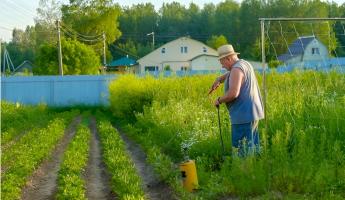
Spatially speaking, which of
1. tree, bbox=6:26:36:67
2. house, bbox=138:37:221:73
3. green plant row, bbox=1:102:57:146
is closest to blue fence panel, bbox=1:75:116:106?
green plant row, bbox=1:102:57:146

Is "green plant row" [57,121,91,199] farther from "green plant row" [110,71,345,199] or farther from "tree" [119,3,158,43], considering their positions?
"tree" [119,3,158,43]

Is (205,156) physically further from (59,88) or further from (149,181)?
(59,88)

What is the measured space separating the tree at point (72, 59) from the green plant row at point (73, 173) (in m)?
26.0

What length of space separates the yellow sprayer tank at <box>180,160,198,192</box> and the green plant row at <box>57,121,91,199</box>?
133cm

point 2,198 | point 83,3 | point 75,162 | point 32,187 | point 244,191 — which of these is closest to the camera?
point 244,191

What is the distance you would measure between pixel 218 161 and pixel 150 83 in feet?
32.0

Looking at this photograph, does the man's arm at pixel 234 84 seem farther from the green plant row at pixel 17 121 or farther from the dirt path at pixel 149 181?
the green plant row at pixel 17 121

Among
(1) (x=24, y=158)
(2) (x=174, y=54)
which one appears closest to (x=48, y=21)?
(2) (x=174, y=54)

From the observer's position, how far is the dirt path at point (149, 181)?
708 cm

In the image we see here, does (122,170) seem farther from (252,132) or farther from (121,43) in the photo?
(121,43)

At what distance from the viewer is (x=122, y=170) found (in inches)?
318

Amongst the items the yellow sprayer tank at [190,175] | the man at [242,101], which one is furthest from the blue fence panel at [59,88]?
the yellow sprayer tank at [190,175]

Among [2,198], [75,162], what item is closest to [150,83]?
[75,162]

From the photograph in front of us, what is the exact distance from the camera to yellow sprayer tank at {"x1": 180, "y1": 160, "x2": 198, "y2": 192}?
683cm
